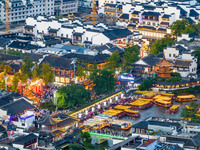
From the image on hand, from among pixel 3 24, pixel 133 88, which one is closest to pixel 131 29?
pixel 3 24

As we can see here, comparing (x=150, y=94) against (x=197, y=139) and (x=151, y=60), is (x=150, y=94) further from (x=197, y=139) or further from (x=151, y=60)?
(x=197, y=139)

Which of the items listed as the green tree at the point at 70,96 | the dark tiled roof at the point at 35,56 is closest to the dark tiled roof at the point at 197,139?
the green tree at the point at 70,96

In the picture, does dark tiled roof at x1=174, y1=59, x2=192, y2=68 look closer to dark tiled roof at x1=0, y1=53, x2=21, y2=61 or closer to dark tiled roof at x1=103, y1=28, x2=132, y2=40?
dark tiled roof at x1=103, y1=28, x2=132, y2=40

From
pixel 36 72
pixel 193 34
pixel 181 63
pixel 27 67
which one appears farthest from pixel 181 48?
pixel 27 67

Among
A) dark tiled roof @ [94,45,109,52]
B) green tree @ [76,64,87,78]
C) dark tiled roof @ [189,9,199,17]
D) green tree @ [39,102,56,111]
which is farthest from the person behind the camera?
dark tiled roof @ [189,9,199,17]

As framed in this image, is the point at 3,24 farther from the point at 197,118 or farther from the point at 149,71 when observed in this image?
the point at 197,118

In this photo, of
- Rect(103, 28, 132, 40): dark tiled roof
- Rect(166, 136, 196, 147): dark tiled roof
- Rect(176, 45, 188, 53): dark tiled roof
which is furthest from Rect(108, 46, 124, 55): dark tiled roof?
Rect(166, 136, 196, 147): dark tiled roof

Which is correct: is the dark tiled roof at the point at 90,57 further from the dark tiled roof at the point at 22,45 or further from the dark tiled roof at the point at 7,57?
the dark tiled roof at the point at 22,45
